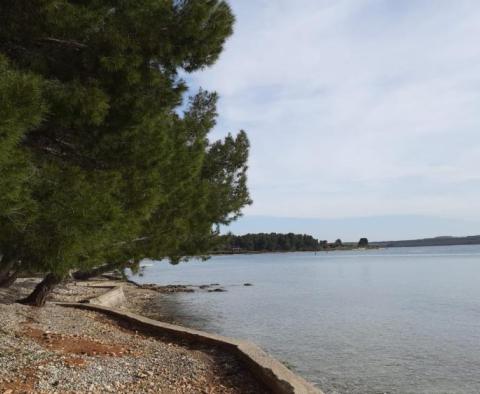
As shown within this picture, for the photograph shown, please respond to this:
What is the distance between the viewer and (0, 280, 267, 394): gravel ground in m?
7.20

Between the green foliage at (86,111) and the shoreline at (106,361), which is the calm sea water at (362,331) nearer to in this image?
the shoreline at (106,361)

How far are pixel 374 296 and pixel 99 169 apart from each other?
1229 inches

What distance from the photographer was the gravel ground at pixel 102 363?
7204 mm

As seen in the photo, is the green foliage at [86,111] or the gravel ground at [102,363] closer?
the green foliage at [86,111]

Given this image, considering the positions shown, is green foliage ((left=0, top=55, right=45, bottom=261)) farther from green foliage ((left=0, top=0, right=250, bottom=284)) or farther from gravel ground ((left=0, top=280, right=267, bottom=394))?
gravel ground ((left=0, top=280, right=267, bottom=394))

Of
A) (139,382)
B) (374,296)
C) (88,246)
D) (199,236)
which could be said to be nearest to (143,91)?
(88,246)

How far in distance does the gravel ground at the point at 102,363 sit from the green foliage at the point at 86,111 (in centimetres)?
153

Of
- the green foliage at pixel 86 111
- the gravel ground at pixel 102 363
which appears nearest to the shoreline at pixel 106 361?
the gravel ground at pixel 102 363

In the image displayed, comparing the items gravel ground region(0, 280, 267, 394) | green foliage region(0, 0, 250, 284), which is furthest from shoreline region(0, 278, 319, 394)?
green foliage region(0, 0, 250, 284)

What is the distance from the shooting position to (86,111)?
7.55m

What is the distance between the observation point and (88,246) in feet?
24.0

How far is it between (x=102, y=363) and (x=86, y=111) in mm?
4132

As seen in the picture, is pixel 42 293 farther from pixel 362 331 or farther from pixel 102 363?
pixel 362 331

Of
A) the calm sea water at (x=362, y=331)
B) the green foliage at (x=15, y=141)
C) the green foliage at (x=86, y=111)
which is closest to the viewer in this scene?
the green foliage at (x=15, y=141)
